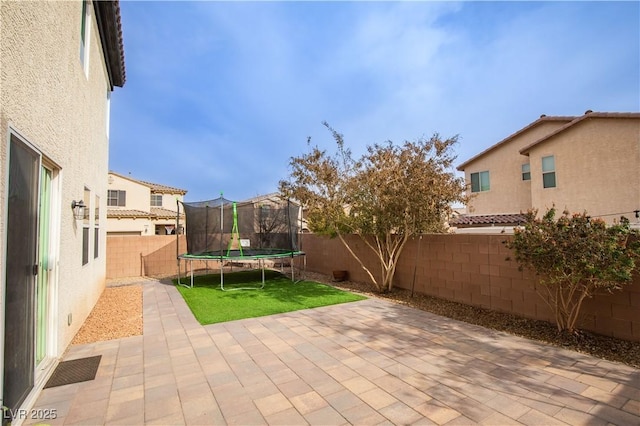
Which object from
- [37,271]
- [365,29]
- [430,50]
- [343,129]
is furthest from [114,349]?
[430,50]

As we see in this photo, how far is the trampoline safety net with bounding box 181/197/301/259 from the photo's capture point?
9.19 metres

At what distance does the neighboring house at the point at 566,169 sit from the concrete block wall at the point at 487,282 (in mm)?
1639

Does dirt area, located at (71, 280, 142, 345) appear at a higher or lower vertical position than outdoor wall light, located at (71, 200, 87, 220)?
lower

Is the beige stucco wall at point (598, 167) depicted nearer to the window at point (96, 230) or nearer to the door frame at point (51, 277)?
the door frame at point (51, 277)

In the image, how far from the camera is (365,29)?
8719 millimetres

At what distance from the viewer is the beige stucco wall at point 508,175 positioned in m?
13.7

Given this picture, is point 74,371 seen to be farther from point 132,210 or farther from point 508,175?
point 132,210

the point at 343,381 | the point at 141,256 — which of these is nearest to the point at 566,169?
the point at 343,381

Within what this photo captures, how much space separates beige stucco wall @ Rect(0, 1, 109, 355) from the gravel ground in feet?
1.05

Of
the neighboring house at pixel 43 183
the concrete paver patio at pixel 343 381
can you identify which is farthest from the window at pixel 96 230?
the concrete paver patio at pixel 343 381

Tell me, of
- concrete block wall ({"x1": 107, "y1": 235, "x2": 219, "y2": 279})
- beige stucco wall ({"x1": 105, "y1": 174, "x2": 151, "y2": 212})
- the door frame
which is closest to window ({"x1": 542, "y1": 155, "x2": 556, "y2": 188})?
concrete block wall ({"x1": 107, "y1": 235, "x2": 219, "y2": 279})

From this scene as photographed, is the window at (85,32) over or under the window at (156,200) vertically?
over

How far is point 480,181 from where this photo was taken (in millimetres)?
15586

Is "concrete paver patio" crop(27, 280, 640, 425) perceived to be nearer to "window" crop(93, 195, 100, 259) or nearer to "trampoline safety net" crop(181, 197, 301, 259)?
"window" crop(93, 195, 100, 259)
